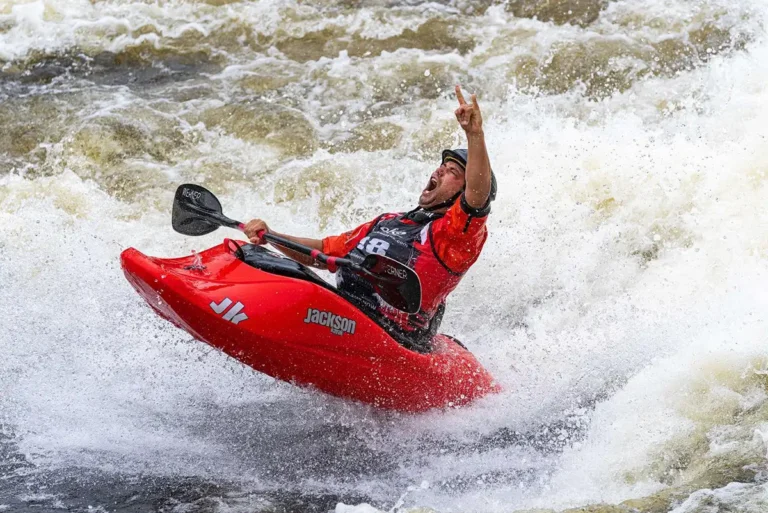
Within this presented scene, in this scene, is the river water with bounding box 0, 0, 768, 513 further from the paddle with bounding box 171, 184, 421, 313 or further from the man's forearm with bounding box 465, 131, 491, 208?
the man's forearm with bounding box 465, 131, 491, 208

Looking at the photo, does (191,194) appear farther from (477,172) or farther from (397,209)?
(397,209)

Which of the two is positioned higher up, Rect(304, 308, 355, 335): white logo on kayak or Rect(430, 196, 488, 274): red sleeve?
Rect(430, 196, 488, 274): red sleeve

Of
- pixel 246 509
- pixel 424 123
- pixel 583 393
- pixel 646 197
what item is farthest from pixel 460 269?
pixel 424 123

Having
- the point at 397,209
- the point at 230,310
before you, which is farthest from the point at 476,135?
the point at 397,209

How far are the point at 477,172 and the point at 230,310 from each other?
120 cm

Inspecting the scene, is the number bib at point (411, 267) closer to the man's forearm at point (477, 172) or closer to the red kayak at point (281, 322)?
the red kayak at point (281, 322)

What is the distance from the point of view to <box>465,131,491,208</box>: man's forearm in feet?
12.5

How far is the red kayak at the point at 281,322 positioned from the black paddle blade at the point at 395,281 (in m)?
0.16

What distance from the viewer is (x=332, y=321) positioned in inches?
158

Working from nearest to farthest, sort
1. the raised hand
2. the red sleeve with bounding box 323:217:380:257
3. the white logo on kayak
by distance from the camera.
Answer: the raised hand → the white logo on kayak → the red sleeve with bounding box 323:217:380:257

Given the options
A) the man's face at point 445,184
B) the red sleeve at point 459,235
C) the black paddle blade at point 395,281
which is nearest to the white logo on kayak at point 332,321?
the black paddle blade at point 395,281

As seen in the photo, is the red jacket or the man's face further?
the man's face

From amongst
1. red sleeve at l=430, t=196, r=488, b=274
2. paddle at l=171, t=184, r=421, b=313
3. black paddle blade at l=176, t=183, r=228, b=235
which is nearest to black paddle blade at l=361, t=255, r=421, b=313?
paddle at l=171, t=184, r=421, b=313

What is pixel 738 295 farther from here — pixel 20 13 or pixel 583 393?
pixel 20 13
